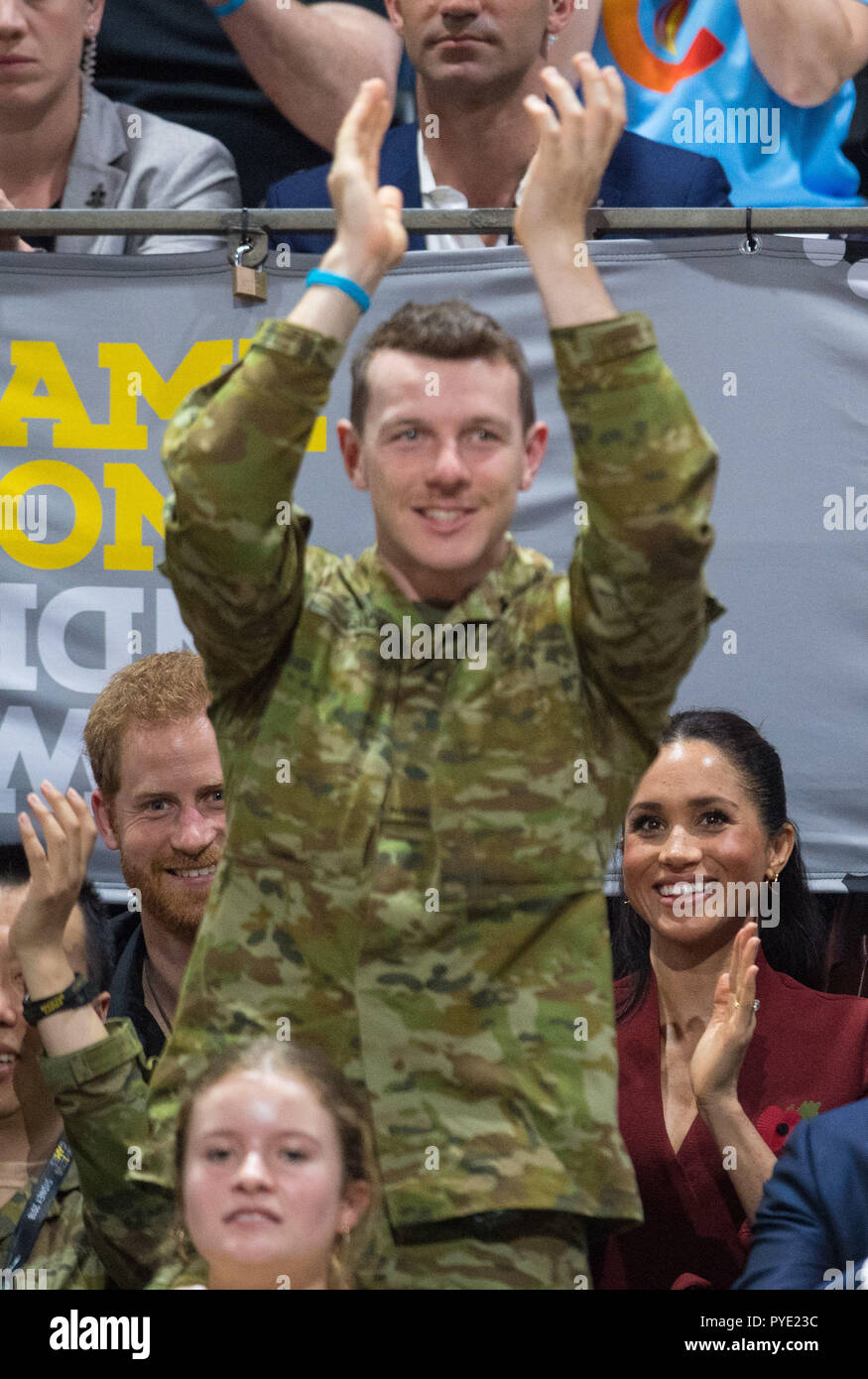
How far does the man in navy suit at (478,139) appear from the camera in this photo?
3.41 m

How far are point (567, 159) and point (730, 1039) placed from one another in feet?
4.67

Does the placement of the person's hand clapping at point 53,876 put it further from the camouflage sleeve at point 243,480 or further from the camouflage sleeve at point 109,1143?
the camouflage sleeve at point 243,480

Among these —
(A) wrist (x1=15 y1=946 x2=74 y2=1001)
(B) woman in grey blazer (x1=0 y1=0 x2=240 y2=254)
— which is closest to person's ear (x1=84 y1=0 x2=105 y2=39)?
(B) woman in grey blazer (x1=0 y1=0 x2=240 y2=254)

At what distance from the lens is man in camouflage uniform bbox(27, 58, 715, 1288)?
2008 millimetres

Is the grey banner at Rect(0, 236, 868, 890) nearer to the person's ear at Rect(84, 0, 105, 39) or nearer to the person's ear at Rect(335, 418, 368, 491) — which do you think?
the person's ear at Rect(84, 0, 105, 39)

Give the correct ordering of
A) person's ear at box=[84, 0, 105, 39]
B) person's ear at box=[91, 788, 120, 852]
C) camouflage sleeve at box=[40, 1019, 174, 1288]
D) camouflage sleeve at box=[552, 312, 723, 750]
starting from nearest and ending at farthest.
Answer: camouflage sleeve at box=[552, 312, 723, 750] → camouflage sleeve at box=[40, 1019, 174, 1288] → person's ear at box=[91, 788, 120, 852] → person's ear at box=[84, 0, 105, 39]

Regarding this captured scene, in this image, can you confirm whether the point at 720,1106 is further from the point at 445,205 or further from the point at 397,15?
the point at 397,15

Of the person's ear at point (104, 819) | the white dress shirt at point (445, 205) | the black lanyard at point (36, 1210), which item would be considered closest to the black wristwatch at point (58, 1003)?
the black lanyard at point (36, 1210)

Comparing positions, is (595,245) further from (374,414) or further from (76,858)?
(76,858)

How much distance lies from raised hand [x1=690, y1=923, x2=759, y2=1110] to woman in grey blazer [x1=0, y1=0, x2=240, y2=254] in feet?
6.23

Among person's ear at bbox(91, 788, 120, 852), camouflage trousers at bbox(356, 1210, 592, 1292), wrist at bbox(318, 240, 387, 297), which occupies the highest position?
wrist at bbox(318, 240, 387, 297)

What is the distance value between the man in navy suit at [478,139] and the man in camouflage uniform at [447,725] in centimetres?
134

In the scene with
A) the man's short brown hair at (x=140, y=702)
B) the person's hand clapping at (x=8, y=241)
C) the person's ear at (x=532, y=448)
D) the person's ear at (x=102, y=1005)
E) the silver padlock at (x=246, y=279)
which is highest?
the person's hand clapping at (x=8, y=241)

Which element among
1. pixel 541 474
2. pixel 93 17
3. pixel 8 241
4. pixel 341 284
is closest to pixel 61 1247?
pixel 341 284
